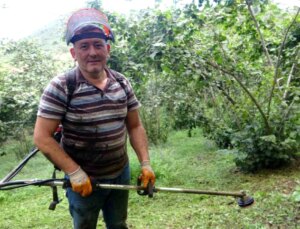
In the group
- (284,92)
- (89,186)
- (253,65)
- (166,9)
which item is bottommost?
(89,186)

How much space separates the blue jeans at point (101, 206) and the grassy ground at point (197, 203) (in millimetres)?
1412

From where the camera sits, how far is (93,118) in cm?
240

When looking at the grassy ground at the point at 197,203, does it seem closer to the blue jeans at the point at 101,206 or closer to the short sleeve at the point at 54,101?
the blue jeans at the point at 101,206

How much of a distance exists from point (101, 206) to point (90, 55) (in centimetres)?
102

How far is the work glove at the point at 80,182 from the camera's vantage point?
2.33 m

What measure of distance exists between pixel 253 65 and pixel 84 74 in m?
4.78

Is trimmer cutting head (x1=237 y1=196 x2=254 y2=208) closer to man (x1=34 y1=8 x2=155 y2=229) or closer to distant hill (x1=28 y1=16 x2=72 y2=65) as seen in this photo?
man (x1=34 y1=8 x2=155 y2=229)

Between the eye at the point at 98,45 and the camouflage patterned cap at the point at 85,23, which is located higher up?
the camouflage patterned cap at the point at 85,23

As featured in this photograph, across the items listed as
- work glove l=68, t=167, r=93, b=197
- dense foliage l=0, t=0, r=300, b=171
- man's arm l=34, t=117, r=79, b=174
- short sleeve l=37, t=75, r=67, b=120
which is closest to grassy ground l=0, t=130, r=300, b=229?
dense foliage l=0, t=0, r=300, b=171

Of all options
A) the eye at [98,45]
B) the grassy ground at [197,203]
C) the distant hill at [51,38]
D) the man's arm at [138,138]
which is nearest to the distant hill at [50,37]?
the distant hill at [51,38]

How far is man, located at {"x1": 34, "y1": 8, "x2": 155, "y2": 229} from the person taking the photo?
2305 mm

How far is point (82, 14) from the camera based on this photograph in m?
2.46

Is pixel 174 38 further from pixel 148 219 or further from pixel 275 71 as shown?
pixel 148 219

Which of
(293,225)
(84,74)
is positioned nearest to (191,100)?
(293,225)
